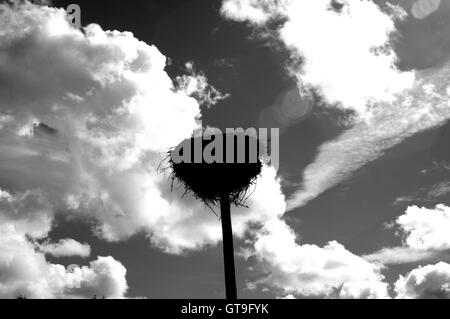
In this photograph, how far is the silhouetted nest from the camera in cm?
848

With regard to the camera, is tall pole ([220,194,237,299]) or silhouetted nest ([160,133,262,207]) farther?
silhouetted nest ([160,133,262,207])

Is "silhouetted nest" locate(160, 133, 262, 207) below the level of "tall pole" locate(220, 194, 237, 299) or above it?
above

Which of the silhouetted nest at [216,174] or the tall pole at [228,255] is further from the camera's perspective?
the silhouetted nest at [216,174]

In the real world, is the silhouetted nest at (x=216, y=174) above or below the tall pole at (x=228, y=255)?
above

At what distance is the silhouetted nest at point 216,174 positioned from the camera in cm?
848

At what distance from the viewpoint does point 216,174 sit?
846 cm
